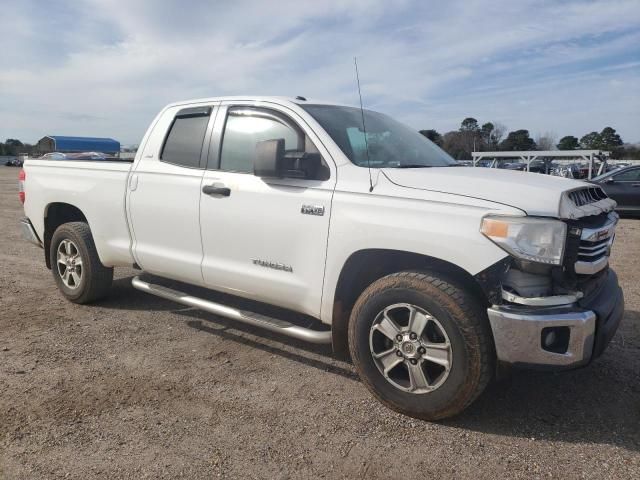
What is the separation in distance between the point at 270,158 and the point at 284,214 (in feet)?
1.30

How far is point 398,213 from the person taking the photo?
309 cm

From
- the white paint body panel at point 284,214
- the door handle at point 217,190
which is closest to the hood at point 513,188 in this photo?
the white paint body panel at point 284,214

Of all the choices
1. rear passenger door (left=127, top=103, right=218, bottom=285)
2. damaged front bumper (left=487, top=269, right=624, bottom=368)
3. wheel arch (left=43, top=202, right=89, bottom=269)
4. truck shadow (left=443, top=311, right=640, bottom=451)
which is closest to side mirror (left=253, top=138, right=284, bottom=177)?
rear passenger door (left=127, top=103, right=218, bottom=285)

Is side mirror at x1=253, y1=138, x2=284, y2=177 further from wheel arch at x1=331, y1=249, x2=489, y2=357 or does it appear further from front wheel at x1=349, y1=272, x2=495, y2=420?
front wheel at x1=349, y1=272, x2=495, y2=420

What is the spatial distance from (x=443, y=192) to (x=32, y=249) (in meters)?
7.50

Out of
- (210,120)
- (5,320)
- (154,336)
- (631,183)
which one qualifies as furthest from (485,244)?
(631,183)

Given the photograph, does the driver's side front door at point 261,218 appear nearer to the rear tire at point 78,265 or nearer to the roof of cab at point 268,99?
the roof of cab at point 268,99

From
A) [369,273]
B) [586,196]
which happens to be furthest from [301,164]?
[586,196]

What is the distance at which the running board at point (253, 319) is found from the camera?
3481mm

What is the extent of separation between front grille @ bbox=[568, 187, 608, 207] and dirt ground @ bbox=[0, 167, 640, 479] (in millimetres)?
1278

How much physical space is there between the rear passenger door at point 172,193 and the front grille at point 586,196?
8.57 feet

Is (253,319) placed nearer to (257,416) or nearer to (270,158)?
(257,416)

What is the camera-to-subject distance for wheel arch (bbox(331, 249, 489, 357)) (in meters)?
3.02

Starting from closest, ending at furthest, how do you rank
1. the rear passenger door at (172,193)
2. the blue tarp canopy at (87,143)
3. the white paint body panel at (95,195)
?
the rear passenger door at (172,193) → the white paint body panel at (95,195) → the blue tarp canopy at (87,143)
